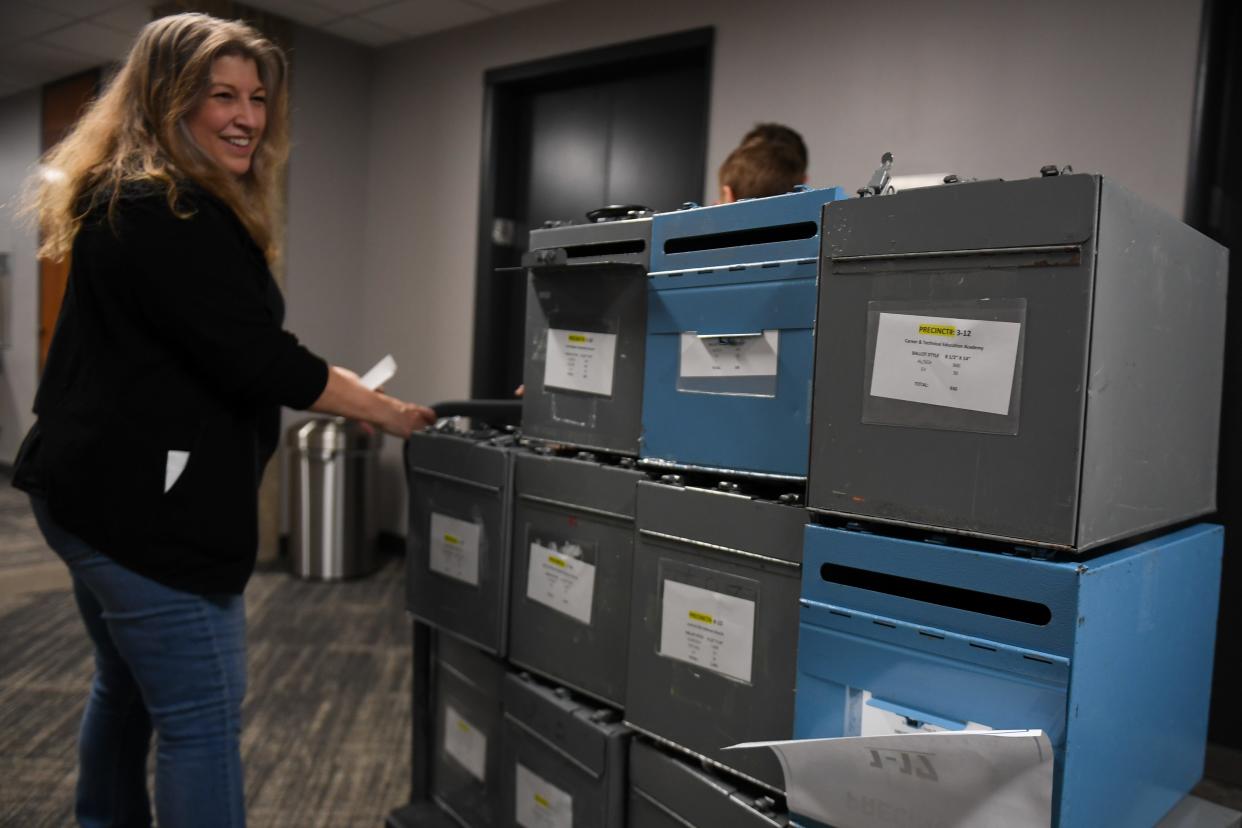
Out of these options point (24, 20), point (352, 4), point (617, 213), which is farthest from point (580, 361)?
point (24, 20)

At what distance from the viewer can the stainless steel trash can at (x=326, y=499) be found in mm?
3414

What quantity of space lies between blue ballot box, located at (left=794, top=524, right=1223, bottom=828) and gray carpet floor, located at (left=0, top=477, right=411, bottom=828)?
49.8 inches

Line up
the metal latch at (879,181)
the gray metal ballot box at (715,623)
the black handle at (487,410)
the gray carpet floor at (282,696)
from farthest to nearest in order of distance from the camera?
the gray carpet floor at (282,696)
the black handle at (487,410)
the gray metal ballot box at (715,623)
the metal latch at (879,181)

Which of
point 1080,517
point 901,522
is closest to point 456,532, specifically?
point 901,522

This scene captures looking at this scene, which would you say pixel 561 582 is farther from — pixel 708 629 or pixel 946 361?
pixel 946 361

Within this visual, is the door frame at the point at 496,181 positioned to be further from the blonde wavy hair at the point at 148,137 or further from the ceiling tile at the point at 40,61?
the blonde wavy hair at the point at 148,137

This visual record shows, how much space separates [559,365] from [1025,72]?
5.62ft

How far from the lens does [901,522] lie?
75cm

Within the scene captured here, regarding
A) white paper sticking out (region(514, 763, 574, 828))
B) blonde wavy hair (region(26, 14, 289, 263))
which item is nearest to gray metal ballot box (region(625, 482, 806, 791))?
white paper sticking out (region(514, 763, 574, 828))

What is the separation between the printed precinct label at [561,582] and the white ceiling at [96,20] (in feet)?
8.51

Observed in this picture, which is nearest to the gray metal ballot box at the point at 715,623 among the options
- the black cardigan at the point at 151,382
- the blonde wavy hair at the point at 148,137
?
the black cardigan at the point at 151,382

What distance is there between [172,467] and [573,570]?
511mm

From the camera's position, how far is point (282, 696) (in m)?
2.27

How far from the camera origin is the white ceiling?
3.09m
